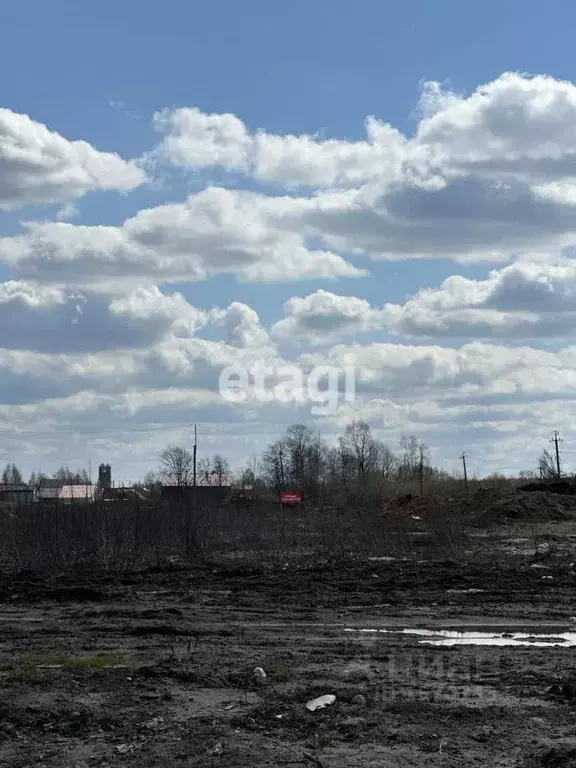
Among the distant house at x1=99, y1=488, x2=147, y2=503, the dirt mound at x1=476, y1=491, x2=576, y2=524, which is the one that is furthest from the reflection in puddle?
the dirt mound at x1=476, y1=491, x2=576, y2=524

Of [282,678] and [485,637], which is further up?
[282,678]

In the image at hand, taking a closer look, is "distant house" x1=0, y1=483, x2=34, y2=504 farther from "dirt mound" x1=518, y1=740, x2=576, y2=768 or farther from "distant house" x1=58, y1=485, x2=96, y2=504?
"dirt mound" x1=518, y1=740, x2=576, y2=768

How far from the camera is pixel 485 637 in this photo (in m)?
13.6

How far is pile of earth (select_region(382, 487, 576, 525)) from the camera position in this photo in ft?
149

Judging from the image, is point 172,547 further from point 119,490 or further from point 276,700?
point 276,700

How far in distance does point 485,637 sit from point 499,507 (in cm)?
3387

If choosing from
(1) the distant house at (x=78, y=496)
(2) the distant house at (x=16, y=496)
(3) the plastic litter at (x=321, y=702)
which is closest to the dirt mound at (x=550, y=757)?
(3) the plastic litter at (x=321, y=702)

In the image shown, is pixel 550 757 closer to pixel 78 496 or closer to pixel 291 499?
pixel 78 496

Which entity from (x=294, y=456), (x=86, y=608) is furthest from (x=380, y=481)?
(x=86, y=608)

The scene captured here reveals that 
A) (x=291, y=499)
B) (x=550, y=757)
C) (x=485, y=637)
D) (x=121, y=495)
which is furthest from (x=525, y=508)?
(x=550, y=757)

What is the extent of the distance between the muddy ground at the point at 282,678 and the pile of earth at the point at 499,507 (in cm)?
2548

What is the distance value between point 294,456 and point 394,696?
96.5 metres

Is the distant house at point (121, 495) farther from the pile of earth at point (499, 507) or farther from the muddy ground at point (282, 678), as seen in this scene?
the pile of earth at point (499, 507)

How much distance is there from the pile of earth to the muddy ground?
2548 cm
